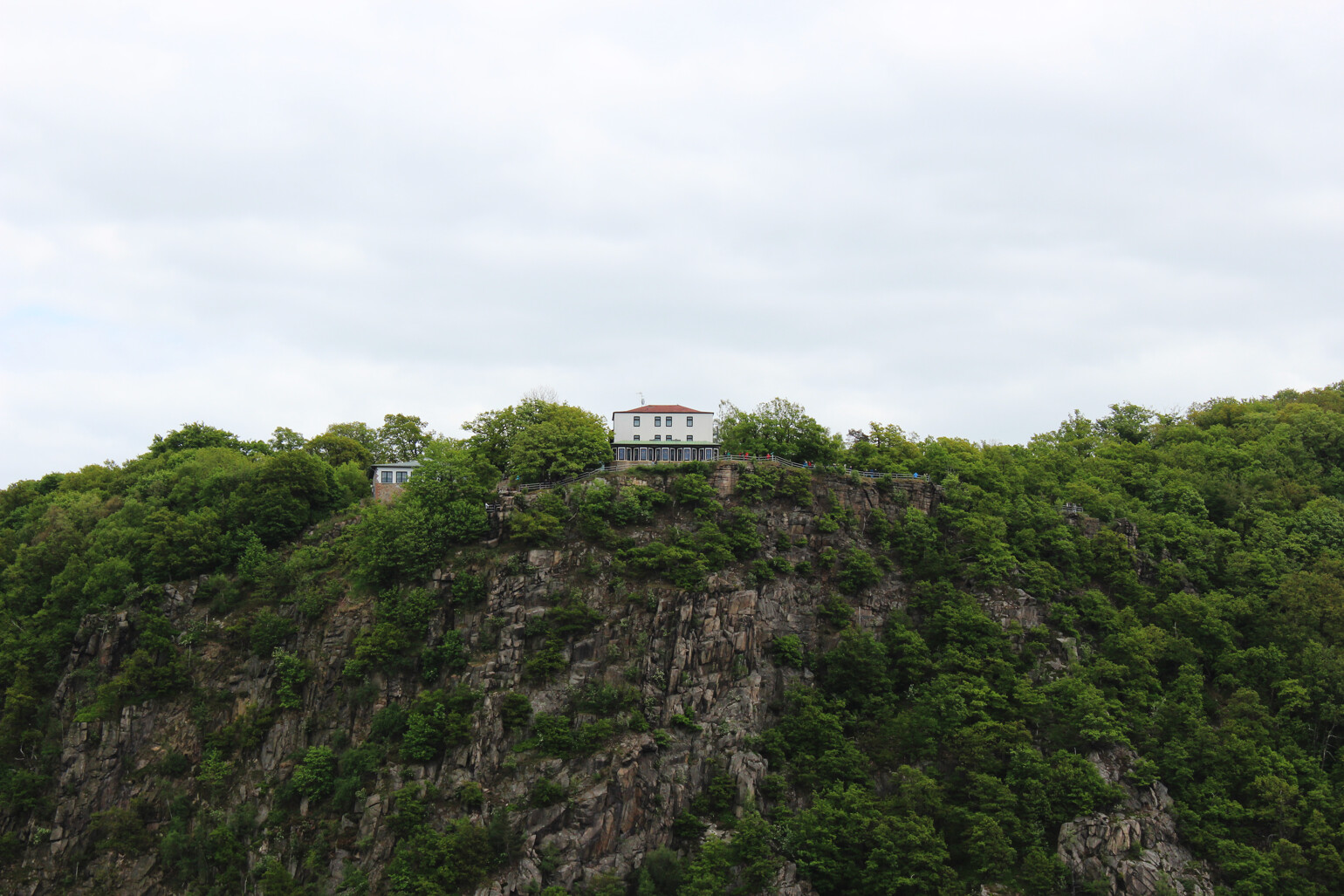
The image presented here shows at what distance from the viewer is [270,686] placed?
72000 millimetres

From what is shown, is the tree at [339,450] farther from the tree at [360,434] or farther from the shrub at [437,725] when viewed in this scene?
the shrub at [437,725]

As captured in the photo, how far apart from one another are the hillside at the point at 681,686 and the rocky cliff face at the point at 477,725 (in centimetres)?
26

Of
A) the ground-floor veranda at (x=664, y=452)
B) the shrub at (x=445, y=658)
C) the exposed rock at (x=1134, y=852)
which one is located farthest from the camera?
the ground-floor veranda at (x=664, y=452)

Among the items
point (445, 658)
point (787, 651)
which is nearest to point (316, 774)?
point (445, 658)

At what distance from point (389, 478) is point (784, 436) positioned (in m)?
39.6

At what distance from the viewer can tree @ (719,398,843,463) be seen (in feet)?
275

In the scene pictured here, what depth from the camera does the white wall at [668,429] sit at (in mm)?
91750

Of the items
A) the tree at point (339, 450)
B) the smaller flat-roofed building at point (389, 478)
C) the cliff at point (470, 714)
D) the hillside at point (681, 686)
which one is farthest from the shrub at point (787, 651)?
the tree at point (339, 450)

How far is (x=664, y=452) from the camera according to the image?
292 feet

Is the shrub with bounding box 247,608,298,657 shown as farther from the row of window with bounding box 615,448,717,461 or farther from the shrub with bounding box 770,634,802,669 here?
the shrub with bounding box 770,634,802,669

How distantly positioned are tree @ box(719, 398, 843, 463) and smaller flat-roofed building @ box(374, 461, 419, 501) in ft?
105

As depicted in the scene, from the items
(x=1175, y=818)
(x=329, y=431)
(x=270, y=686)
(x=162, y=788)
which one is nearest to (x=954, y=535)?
(x=1175, y=818)

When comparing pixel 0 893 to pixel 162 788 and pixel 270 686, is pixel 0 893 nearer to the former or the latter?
pixel 162 788

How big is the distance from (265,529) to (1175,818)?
74.0 meters
